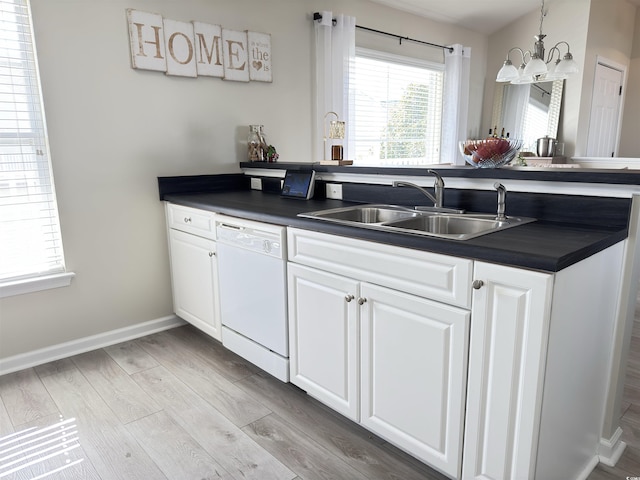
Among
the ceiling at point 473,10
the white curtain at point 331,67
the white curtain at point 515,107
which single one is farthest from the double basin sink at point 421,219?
the white curtain at point 515,107

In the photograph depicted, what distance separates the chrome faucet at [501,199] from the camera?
172cm

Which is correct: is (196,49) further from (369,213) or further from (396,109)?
(396,109)

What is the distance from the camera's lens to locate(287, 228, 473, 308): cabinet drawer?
1.40m

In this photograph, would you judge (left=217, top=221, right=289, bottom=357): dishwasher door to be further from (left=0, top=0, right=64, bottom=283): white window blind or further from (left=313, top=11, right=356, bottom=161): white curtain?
(left=313, top=11, right=356, bottom=161): white curtain

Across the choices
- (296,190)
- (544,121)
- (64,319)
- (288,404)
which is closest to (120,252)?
(64,319)

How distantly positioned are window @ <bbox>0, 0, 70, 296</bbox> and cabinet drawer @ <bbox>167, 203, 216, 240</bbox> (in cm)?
64

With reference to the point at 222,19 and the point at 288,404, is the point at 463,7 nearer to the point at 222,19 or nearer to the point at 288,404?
the point at 222,19

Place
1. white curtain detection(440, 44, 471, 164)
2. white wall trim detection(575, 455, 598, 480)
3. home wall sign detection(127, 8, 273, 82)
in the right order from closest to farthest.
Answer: white wall trim detection(575, 455, 598, 480) → home wall sign detection(127, 8, 273, 82) → white curtain detection(440, 44, 471, 164)

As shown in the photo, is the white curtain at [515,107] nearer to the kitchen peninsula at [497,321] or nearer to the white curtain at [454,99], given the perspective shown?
the white curtain at [454,99]

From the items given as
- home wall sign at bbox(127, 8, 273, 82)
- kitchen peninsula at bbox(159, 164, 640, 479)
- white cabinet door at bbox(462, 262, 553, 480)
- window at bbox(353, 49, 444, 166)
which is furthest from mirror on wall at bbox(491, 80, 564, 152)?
white cabinet door at bbox(462, 262, 553, 480)

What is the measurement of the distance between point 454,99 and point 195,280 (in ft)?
12.1

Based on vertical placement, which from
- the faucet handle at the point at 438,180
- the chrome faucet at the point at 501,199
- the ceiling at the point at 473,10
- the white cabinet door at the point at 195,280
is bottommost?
the white cabinet door at the point at 195,280

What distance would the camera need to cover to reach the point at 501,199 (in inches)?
68.9

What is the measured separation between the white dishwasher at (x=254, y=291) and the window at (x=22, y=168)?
1007mm
